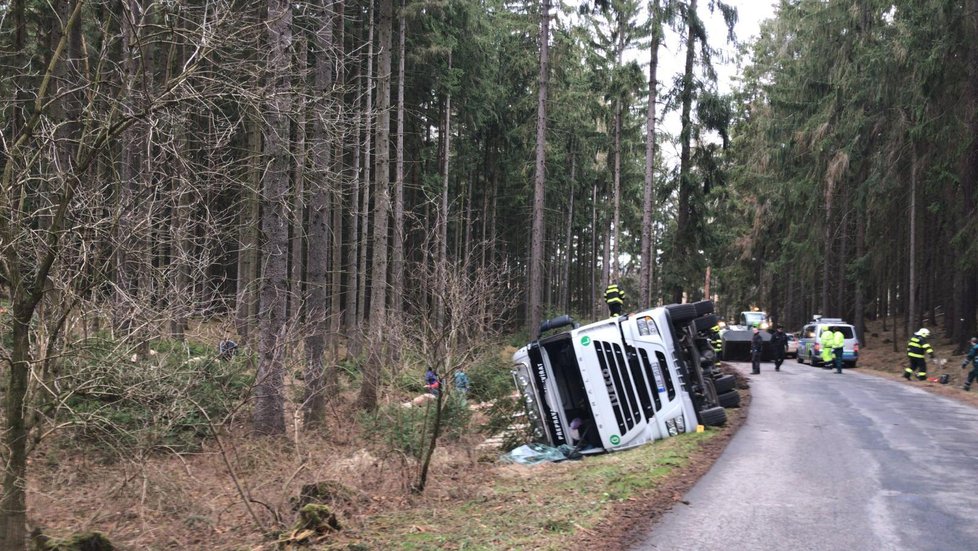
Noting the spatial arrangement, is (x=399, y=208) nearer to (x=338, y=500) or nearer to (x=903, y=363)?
(x=338, y=500)

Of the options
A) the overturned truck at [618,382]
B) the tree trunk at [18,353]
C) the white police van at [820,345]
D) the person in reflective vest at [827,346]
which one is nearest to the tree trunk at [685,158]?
the person in reflective vest at [827,346]

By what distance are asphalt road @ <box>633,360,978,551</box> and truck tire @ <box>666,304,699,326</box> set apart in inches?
85.1

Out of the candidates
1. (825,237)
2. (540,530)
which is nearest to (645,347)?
(540,530)

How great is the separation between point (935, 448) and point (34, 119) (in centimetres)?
1200

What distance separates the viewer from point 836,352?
24.0 metres

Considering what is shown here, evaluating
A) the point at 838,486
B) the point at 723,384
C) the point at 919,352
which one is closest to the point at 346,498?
the point at 838,486

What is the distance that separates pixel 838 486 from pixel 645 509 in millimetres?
2563

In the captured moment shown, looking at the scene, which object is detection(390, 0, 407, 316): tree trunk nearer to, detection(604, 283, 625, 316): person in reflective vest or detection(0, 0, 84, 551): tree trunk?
detection(604, 283, 625, 316): person in reflective vest

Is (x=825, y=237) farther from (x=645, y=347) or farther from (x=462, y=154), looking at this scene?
(x=645, y=347)

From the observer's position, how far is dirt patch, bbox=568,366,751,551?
656cm

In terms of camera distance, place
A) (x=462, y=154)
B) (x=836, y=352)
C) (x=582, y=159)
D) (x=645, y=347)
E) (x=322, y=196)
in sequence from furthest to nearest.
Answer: (x=582, y=159) → (x=462, y=154) → (x=836, y=352) → (x=322, y=196) → (x=645, y=347)

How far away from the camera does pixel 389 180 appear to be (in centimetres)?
2433

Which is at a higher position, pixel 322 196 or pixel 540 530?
pixel 322 196

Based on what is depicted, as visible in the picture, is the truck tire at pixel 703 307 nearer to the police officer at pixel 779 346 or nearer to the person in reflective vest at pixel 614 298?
the person in reflective vest at pixel 614 298
